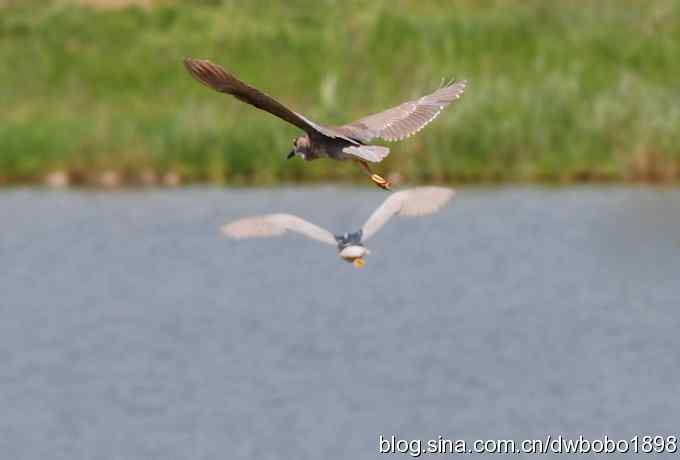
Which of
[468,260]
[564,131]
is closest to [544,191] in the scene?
[564,131]

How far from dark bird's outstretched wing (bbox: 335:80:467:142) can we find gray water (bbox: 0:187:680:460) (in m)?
5.01

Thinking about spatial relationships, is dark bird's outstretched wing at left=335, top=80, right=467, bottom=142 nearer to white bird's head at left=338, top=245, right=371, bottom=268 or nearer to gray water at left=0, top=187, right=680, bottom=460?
white bird's head at left=338, top=245, right=371, bottom=268

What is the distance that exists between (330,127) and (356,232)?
1.67ft

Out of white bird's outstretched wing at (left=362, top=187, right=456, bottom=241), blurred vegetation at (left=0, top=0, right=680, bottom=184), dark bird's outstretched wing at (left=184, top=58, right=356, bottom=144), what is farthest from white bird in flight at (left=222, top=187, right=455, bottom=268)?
blurred vegetation at (left=0, top=0, right=680, bottom=184)

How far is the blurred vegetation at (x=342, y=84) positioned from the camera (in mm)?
20438

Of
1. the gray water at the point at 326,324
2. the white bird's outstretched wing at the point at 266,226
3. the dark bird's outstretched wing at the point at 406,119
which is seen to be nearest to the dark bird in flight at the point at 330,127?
the dark bird's outstretched wing at the point at 406,119

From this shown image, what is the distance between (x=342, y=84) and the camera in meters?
22.6

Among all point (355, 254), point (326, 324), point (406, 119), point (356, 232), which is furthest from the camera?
point (326, 324)

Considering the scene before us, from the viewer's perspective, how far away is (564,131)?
20562 mm

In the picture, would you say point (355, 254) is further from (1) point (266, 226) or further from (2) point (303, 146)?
(2) point (303, 146)

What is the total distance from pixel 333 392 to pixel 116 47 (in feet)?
36.9

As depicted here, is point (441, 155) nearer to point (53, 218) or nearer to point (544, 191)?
point (544, 191)

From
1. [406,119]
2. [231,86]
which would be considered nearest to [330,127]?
[231,86]

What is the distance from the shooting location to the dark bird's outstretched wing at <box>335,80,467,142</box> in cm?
795
